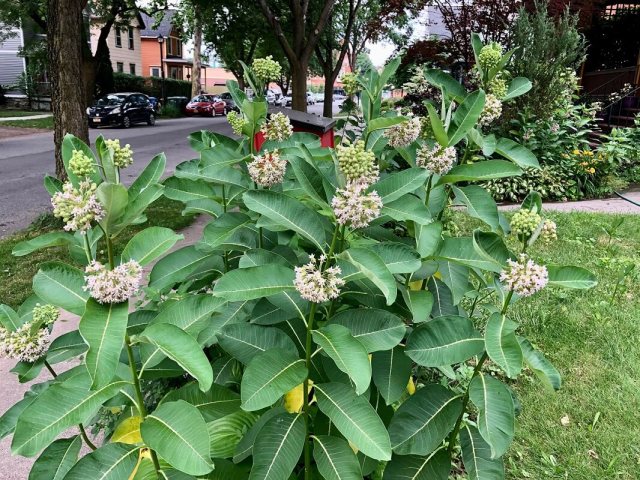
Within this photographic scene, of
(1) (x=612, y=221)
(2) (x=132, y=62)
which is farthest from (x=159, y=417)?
(2) (x=132, y=62)

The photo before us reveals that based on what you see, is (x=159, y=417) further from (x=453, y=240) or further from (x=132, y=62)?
(x=132, y=62)

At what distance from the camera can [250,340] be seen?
1499mm

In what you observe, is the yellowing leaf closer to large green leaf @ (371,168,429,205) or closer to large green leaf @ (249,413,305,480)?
large green leaf @ (249,413,305,480)

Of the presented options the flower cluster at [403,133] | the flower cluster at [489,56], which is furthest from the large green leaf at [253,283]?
the flower cluster at [489,56]

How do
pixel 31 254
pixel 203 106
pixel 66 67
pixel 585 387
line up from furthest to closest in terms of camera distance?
pixel 203 106 < pixel 66 67 < pixel 31 254 < pixel 585 387

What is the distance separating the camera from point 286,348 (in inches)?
58.1

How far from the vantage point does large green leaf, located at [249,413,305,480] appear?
1.29m

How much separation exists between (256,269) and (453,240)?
63 centimetres

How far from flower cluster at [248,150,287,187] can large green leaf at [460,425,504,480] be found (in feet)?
3.40

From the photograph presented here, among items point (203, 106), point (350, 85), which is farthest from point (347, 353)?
point (203, 106)

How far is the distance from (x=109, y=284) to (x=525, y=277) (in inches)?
40.9

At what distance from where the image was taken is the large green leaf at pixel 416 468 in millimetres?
1523

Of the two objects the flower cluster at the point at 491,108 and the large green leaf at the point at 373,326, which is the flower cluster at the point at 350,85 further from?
the large green leaf at the point at 373,326

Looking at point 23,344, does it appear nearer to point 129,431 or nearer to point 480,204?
point 129,431
